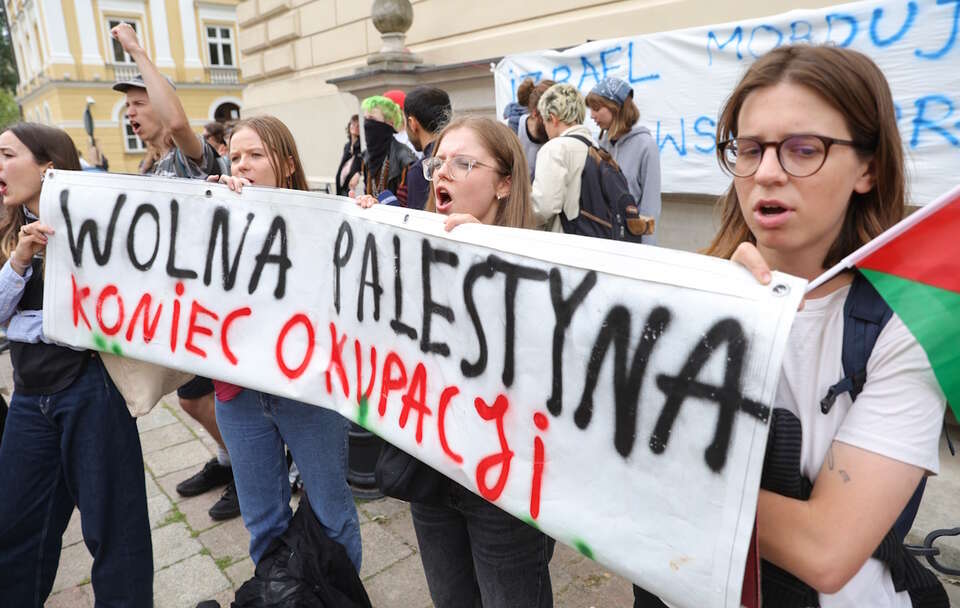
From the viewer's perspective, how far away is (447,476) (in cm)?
153

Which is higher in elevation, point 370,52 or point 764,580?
point 370,52

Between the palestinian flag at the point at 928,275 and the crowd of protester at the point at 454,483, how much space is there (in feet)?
0.09

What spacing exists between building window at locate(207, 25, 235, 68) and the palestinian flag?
3575cm

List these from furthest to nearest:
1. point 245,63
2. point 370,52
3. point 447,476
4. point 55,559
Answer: point 245,63, point 370,52, point 55,559, point 447,476

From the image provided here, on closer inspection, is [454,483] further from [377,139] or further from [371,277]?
[377,139]

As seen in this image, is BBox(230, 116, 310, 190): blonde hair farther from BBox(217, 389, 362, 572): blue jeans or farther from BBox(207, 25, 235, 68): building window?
BBox(207, 25, 235, 68): building window

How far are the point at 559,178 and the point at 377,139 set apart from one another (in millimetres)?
1288

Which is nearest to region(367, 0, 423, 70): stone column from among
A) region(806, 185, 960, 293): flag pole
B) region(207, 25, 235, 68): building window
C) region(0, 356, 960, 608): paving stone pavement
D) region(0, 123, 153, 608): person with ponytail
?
region(0, 123, 153, 608): person with ponytail

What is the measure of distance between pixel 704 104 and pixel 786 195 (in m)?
3.40

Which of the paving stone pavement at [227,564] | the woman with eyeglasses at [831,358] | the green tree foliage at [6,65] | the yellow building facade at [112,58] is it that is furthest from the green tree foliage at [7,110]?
the woman with eyeglasses at [831,358]

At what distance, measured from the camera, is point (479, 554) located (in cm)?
160

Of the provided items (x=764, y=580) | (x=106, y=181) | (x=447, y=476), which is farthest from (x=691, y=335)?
(x=106, y=181)

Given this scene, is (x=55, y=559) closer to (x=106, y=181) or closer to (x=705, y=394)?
(x=106, y=181)

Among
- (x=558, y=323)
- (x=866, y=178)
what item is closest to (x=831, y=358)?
(x=866, y=178)
